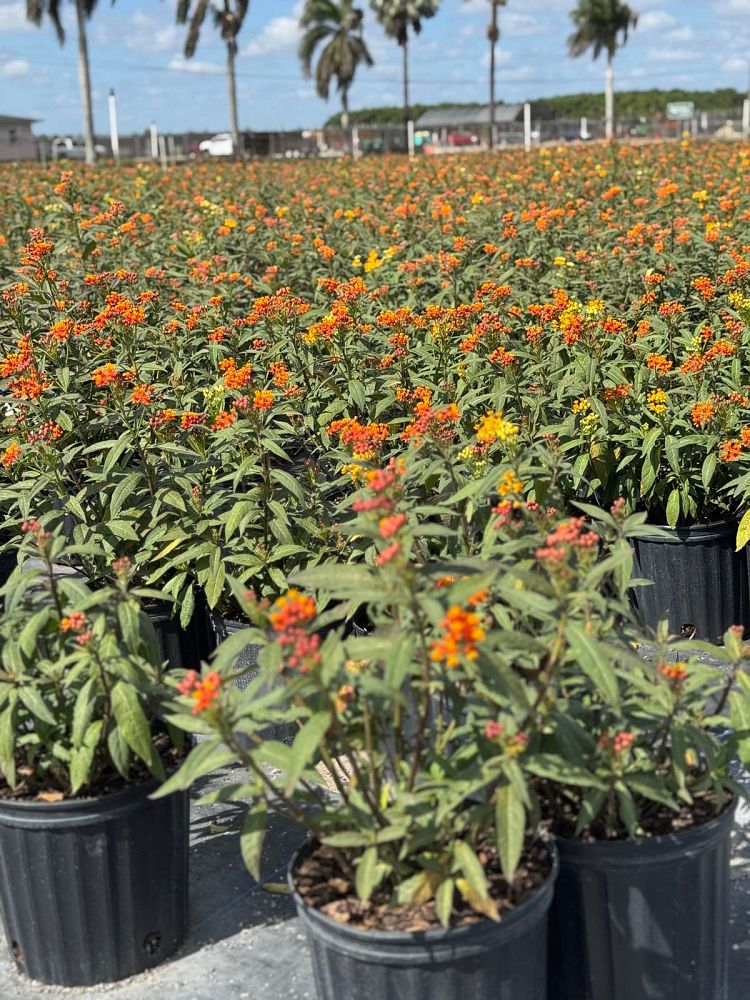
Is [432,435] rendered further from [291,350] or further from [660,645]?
[291,350]

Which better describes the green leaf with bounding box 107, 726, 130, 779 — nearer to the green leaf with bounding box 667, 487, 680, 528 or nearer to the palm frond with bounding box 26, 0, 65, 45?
the green leaf with bounding box 667, 487, 680, 528

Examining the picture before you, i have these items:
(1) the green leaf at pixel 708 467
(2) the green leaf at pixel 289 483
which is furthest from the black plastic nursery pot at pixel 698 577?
(2) the green leaf at pixel 289 483

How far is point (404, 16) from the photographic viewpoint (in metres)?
54.6

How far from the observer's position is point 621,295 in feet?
18.6

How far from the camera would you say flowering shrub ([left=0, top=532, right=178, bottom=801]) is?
7.77 feet

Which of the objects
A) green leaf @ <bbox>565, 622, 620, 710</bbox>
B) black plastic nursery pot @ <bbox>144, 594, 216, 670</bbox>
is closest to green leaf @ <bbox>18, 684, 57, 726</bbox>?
green leaf @ <bbox>565, 622, 620, 710</bbox>

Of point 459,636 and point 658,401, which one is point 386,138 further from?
point 459,636

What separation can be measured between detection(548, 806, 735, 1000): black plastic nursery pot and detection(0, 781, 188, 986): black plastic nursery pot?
0.88 m

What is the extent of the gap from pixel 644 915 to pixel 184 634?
2.19 m

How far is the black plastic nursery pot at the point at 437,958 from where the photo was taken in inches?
77.0

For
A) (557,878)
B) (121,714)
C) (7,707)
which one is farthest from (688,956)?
(7,707)

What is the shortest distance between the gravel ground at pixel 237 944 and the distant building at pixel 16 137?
174 ft

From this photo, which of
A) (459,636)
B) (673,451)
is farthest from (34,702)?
(673,451)

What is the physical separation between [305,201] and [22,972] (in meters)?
7.85
